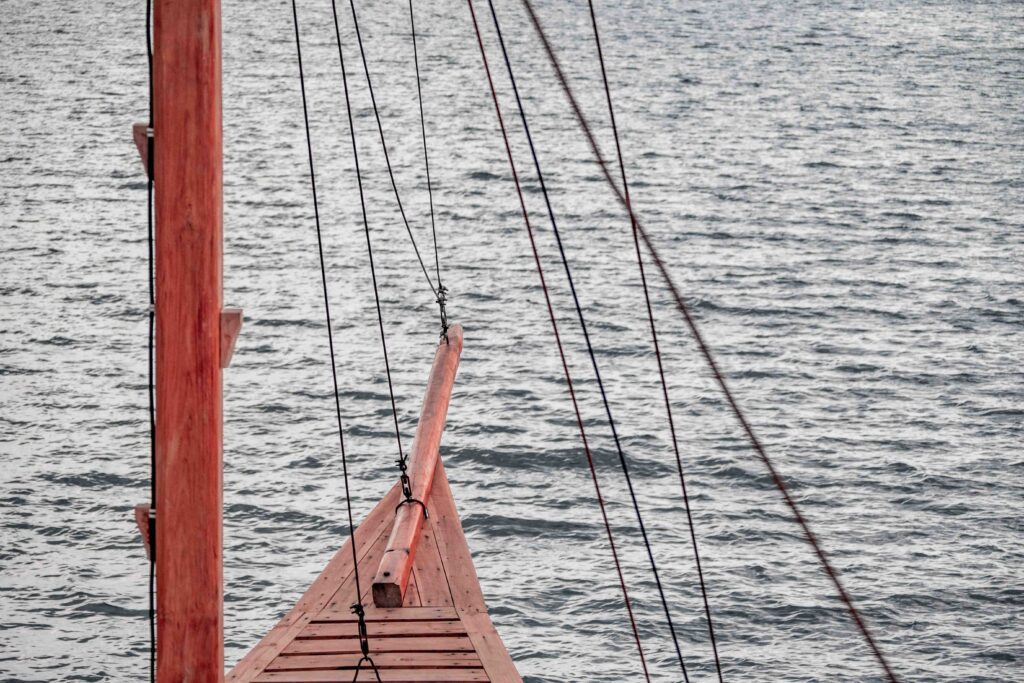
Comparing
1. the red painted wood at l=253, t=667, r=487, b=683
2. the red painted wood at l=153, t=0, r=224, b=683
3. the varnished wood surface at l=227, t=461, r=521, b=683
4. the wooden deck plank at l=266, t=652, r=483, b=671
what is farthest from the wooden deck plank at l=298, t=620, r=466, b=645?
the red painted wood at l=153, t=0, r=224, b=683

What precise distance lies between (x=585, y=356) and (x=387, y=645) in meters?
12.3

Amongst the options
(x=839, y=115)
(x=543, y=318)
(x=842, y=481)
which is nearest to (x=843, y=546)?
(x=842, y=481)

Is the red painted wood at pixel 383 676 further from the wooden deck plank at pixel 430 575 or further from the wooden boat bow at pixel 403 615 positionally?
the wooden deck plank at pixel 430 575

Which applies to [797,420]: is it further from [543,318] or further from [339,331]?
[339,331]

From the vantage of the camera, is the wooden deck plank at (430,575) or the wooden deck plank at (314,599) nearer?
the wooden deck plank at (314,599)

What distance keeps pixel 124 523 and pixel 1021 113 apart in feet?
93.8

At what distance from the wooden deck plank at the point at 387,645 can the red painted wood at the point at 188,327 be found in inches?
143

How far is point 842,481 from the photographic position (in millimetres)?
16953

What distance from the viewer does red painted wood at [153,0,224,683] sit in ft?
17.2

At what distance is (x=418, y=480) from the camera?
1109 centimetres

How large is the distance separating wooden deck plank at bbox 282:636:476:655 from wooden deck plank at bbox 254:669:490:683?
11.8 inches

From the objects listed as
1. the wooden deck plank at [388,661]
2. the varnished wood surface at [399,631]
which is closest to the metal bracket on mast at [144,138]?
the varnished wood surface at [399,631]

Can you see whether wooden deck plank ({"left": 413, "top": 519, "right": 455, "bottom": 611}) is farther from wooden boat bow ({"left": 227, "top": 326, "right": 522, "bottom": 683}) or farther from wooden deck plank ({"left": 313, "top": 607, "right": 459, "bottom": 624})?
wooden deck plank ({"left": 313, "top": 607, "right": 459, "bottom": 624})

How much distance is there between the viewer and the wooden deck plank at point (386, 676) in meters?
8.65
